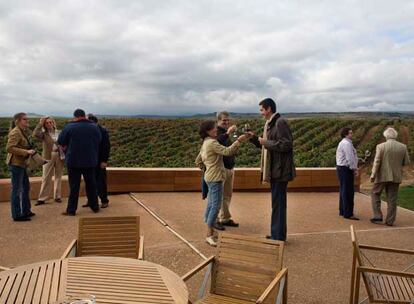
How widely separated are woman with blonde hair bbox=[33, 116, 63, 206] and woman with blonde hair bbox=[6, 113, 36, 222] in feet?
3.42

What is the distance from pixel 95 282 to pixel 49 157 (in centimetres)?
609

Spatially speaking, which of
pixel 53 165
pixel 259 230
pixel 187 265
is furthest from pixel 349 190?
pixel 53 165

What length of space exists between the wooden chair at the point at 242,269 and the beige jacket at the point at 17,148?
4.49 m

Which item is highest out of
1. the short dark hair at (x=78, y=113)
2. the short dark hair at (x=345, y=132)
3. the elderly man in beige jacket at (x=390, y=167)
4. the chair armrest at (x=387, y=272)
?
the short dark hair at (x=78, y=113)

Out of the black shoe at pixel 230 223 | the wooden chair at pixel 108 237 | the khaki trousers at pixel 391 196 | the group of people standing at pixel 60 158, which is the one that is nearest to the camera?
the wooden chair at pixel 108 237

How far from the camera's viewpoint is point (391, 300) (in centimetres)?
353

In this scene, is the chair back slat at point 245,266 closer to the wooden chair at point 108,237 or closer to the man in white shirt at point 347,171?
the wooden chair at point 108,237

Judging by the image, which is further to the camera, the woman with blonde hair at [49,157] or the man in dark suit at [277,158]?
the woman with blonde hair at [49,157]

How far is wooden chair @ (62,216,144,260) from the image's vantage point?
163 inches

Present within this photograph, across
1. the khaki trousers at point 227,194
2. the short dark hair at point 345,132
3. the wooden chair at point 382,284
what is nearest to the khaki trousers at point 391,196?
the short dark hair at point 345,132

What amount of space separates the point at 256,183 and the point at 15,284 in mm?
8217

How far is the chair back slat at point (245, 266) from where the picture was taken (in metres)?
3.47

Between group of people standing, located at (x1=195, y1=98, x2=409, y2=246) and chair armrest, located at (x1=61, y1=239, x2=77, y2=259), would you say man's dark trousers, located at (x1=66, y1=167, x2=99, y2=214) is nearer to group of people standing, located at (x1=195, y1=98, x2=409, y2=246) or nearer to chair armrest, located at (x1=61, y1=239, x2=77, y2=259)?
group of people standing, located at (x1=195, y1=98, x2=409, y2=246)

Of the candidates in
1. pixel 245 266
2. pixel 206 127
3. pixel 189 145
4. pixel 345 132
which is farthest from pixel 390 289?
pixel 189 145
